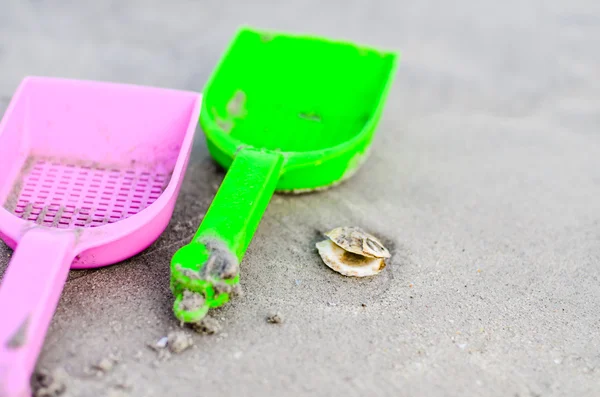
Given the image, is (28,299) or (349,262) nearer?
(28,299)

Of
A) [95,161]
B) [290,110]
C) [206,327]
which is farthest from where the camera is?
[290,110]

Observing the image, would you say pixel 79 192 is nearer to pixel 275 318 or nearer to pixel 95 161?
pixel 95 161

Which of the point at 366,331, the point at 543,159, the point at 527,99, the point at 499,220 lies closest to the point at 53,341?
the point at 366,331

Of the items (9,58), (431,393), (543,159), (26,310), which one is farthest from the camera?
(9,58)

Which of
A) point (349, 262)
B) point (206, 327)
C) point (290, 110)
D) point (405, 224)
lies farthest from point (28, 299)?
point (290, 110)

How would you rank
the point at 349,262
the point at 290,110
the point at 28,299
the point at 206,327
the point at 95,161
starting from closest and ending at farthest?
the point at 28,299, the point at 206,327, the point at 349,262, the point at 95,161, the point at 290,110

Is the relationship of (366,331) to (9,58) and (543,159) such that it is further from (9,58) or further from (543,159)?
(9,58)

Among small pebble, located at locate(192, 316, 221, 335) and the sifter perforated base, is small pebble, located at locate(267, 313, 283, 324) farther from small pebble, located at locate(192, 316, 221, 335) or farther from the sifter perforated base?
the sifter perforated base
